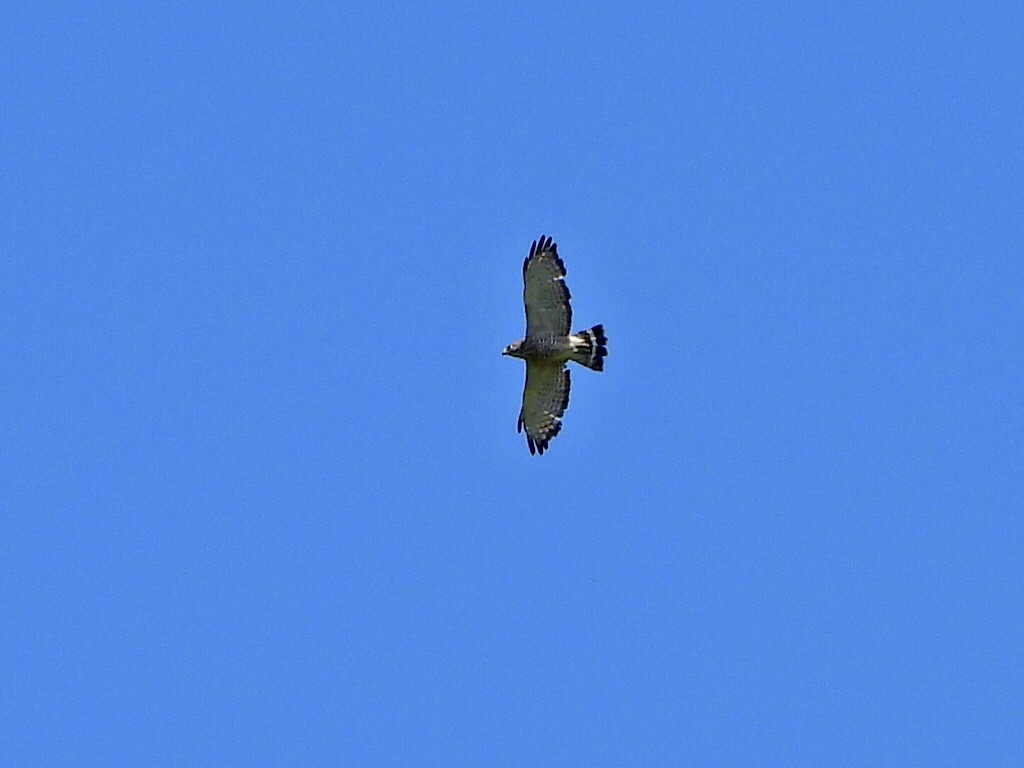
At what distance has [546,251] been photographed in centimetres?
3447

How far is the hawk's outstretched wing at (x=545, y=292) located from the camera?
113ft

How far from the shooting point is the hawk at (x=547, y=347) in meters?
34.5

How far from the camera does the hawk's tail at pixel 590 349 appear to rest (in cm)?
3522

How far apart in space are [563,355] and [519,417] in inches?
60.6

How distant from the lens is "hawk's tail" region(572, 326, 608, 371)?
35219 millimetres

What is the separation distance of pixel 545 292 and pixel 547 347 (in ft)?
2.59

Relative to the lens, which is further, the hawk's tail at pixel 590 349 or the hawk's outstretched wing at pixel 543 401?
the hawk's outstretched wing at pixel 543 401

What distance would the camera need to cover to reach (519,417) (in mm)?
36438

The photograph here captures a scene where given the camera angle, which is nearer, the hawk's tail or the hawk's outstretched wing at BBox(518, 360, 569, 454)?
the hawk's tail

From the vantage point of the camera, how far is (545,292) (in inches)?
1367

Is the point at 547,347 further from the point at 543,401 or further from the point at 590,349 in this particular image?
the point at 543,401

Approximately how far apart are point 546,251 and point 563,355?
4.80 feet

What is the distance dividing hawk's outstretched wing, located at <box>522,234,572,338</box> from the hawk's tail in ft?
0.66

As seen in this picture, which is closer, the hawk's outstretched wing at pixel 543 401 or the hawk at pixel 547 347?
the hawk at pixel 547 347
